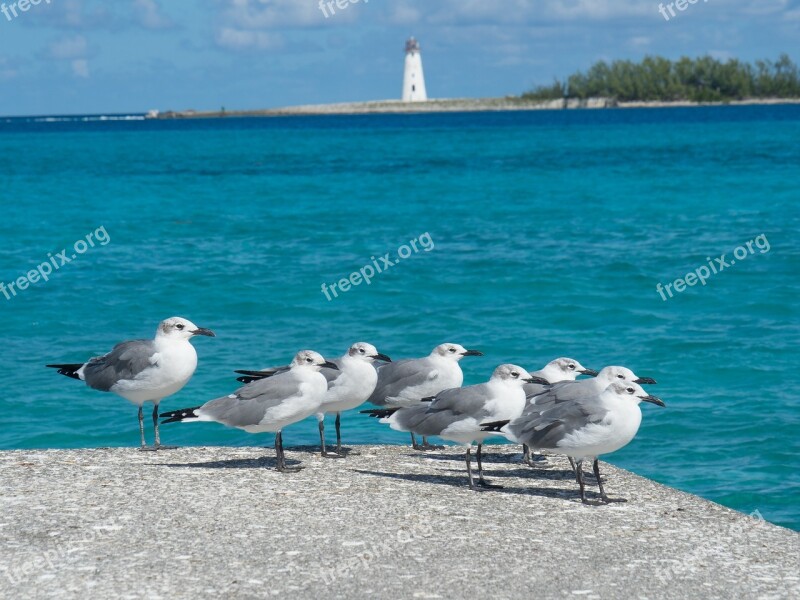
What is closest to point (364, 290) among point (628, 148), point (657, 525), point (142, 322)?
point (142, 322)

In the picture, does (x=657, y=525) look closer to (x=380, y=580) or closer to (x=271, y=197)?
(x=380, y=580)

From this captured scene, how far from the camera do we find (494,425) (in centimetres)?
1078

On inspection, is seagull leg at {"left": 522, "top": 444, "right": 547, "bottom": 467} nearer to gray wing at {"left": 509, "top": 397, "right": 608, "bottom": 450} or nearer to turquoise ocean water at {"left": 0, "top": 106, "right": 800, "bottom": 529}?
gray wing at {"left": 509, "top": 397, "right": 608, "bottom": 450}

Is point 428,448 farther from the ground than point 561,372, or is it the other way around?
point 561,372

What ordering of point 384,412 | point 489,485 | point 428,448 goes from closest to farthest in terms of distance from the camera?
point 489,485, point 384,412, point 428,448

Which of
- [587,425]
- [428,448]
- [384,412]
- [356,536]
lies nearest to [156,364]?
[384,412]

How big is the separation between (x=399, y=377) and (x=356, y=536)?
361cm

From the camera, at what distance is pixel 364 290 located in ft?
100

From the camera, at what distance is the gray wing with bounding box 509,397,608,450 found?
412 inches

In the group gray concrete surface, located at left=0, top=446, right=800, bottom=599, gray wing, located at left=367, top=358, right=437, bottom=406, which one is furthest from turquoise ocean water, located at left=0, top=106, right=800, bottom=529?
gray concrete surface, located at left=0, top=446, right=800, bottom=599

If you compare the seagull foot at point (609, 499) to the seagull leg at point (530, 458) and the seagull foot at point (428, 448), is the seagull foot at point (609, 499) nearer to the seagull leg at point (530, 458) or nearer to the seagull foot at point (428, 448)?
the seagull leg at point (530, 458)

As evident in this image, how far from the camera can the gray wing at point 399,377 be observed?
1254cm

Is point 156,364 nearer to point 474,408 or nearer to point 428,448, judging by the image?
point 428,448

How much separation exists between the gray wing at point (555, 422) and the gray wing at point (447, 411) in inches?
14.5
